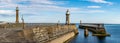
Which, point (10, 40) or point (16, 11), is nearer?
point (10, 40)

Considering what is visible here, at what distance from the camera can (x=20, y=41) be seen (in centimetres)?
2025

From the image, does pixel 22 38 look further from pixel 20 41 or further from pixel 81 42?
pixel 81 42

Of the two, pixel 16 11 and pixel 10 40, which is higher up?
pixel 16 11

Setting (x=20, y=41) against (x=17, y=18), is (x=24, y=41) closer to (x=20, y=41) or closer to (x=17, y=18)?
(x=20, y=41)

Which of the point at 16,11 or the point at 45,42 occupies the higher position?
the point at 16,11

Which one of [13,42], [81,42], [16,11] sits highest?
[16,11]

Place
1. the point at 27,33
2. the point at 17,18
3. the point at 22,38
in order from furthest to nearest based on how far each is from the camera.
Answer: the point at 17,18 < the point at 27,33 < the point at 22,38

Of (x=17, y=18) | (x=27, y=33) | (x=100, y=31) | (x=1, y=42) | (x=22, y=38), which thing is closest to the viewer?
(x=1, y=42)

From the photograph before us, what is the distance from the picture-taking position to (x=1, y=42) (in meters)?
19.8

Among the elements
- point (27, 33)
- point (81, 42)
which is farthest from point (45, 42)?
point (81, 42)

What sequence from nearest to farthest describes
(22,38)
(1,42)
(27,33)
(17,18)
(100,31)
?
1. (1,42)
2. (22,38)
3. (27,33)
4. (17,18)
5. (100,31)

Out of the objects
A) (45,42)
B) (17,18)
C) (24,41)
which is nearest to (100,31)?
(17,18)

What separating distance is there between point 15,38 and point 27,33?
1838 mm

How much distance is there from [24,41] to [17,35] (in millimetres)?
2413
